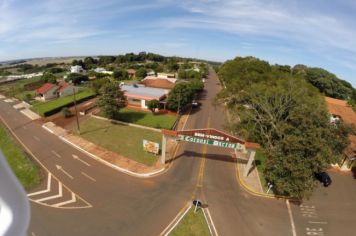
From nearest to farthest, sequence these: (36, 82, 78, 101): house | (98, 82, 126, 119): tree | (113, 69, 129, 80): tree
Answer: (98, 82, 126, 119): tree, (36, 82, 78, 101): house, (113, 69, 129, 80): tree

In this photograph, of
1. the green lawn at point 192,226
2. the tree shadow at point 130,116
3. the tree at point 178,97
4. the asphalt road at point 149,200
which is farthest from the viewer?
the tree at point 178,97

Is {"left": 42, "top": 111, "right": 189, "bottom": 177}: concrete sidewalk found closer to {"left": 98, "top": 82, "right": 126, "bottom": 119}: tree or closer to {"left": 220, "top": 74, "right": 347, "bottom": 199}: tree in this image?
{"left": 98, "top": 82, "right": 126, "bottom": 119}: tree

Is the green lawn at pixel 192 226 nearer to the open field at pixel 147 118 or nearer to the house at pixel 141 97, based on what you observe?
the open field at pixel 147 118

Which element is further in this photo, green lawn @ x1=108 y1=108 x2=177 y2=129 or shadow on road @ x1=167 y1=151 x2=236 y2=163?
green lawn @ x1=108 y1=108 x2=177 y2=129

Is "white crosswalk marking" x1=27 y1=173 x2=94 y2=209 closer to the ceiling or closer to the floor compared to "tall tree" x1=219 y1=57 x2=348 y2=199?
closer to the floor

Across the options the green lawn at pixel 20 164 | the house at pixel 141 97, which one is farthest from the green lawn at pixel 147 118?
the green lawn at pixel 20 164

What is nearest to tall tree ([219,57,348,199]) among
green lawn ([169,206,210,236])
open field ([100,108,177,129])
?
green lawn ([169,206,210,236])

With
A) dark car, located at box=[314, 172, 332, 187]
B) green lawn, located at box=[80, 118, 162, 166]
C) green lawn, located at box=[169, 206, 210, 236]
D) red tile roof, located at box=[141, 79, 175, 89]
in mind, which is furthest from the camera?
red tile roof, located at box=[141, 79, 175, 89]

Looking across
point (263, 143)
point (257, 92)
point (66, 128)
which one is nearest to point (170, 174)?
point (263, 143)
